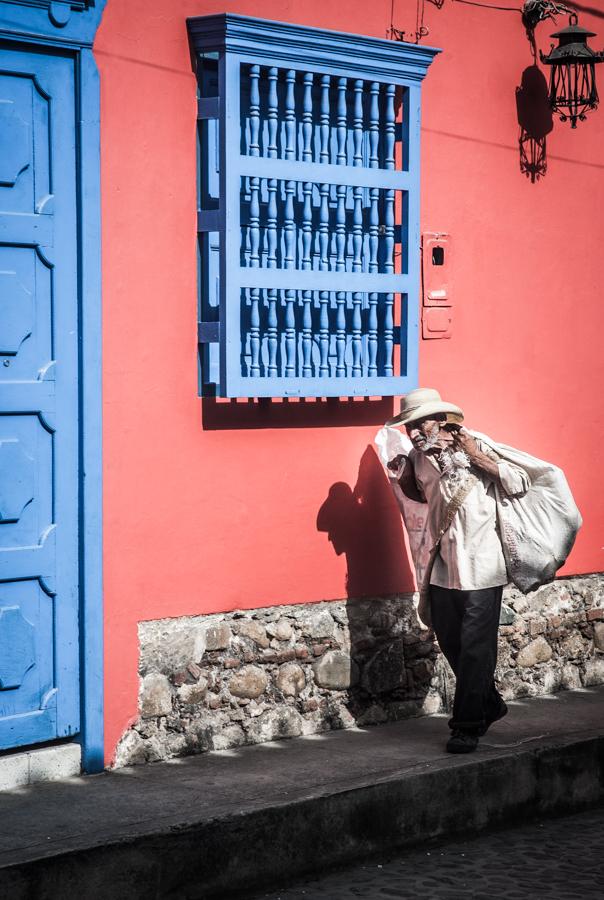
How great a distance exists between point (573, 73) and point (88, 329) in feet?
11.0

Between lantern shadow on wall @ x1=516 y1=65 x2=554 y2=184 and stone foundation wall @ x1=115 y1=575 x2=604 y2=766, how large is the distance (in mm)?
2167

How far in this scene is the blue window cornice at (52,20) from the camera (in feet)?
17.0

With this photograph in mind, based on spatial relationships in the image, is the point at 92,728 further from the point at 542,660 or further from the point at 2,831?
the point at 542,660

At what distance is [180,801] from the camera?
510 centimetres

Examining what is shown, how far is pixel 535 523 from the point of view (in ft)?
19.9

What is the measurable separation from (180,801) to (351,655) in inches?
58.7

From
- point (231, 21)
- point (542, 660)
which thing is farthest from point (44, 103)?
point (542, 660)

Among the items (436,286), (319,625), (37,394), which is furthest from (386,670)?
(37,394)

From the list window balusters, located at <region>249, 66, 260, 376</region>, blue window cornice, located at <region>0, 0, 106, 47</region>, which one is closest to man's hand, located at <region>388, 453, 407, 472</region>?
window balusters, located at <region>249, 66, 260, 376</region>

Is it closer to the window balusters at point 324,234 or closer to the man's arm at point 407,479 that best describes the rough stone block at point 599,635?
the man's arm at point 407,479

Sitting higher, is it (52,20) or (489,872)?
(52,20)

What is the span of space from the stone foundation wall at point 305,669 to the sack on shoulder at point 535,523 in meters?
0.79

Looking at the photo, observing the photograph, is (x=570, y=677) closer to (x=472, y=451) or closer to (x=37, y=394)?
(x=472, y=451)

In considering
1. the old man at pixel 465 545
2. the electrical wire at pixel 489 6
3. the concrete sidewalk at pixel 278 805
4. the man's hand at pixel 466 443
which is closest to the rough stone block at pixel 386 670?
the concrete sidewalk at pixel 278 805
